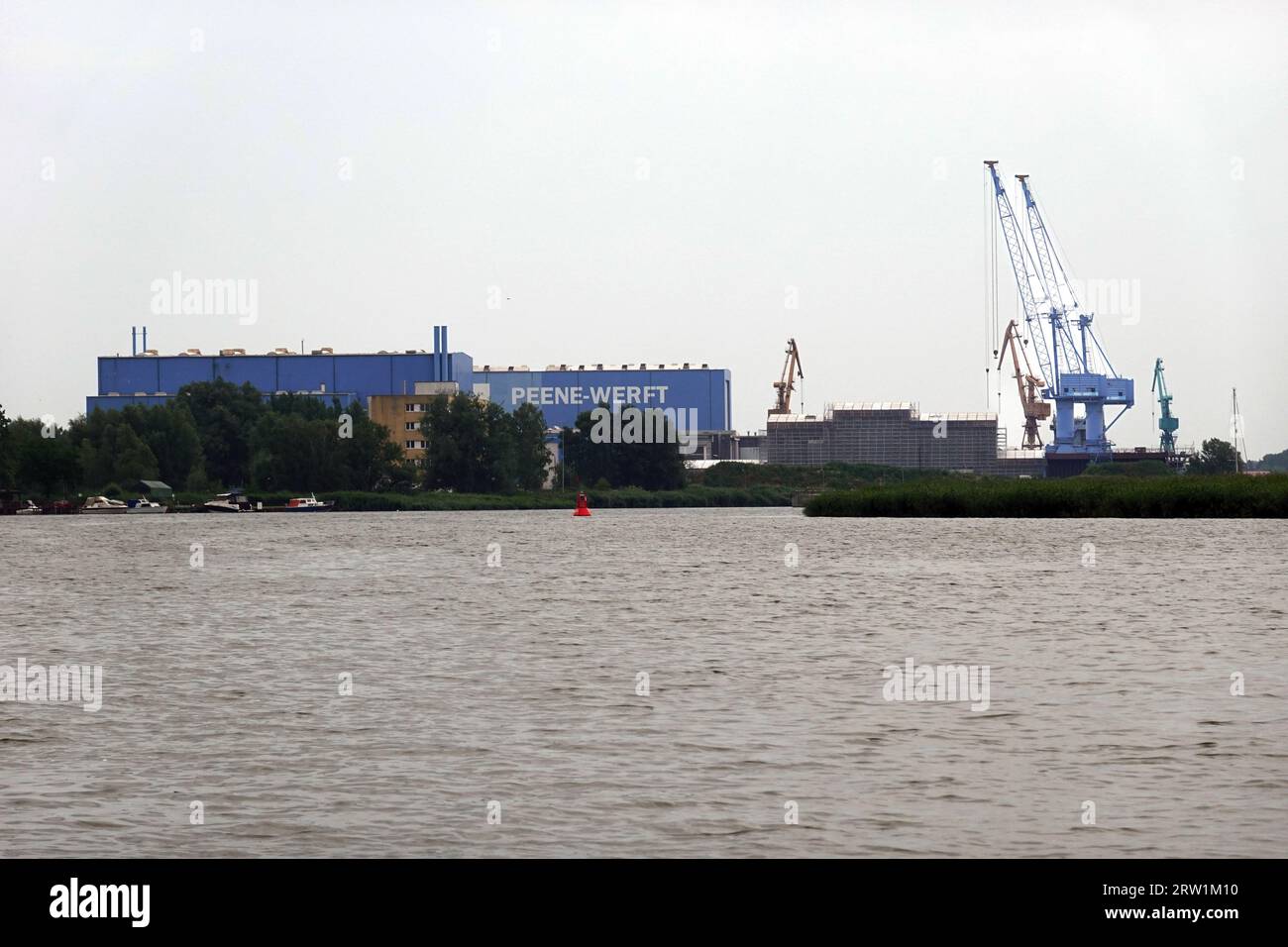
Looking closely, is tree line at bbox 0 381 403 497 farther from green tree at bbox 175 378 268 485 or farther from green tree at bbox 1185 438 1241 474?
green tree at bbox 1185 438 1241 474

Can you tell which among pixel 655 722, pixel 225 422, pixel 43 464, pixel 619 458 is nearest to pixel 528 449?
pixel 619 458

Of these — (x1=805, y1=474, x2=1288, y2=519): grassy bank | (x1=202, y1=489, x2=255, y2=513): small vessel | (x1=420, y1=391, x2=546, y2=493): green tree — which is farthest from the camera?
(x1=420, y1=391, x2=546, y2=493): green tree

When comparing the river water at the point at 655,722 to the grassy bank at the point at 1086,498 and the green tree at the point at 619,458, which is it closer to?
the grassy bank at the point at 1086,498

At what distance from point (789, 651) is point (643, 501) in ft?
436

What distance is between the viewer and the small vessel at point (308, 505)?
466 feet

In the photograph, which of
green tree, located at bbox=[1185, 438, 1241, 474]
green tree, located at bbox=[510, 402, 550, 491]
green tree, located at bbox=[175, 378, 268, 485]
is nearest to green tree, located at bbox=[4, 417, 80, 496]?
green tree, located at bbox=[175, 378, 268, 485]

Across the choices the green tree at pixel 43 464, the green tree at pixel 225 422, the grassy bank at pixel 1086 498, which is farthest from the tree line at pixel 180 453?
the grassy bank at pixel 1086 498

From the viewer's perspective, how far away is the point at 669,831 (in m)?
12.0

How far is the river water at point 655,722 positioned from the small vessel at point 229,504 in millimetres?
99406

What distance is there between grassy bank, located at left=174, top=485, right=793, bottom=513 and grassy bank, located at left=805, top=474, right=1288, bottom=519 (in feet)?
179

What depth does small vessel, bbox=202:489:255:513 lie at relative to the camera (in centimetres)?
14062

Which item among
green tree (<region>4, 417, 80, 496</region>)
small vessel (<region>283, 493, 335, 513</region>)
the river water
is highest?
green tree (<region>4, 417, 80, 496</region>)

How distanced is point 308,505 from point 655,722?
12762cm
